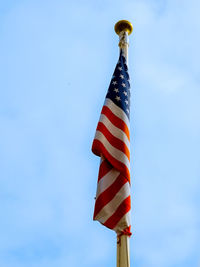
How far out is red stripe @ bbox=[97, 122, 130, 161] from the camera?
24.0 feet

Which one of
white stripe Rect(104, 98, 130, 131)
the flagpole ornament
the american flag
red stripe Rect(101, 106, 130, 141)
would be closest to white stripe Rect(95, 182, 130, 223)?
the american flag

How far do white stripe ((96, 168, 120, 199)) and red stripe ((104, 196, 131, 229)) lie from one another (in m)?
0.41

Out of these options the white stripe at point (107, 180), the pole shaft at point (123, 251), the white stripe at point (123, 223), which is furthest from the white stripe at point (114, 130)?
the pole shaft at point (123, 251)

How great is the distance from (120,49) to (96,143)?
3184 millimetres

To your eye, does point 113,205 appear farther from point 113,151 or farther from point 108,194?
point 113,151

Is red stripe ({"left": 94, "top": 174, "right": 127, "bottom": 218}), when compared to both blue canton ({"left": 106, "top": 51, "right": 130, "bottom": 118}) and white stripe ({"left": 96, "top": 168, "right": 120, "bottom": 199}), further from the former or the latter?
blue canton ({"left": 106, "top": 51, "right": 130, "bottom": 118})

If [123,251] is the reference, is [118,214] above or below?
above

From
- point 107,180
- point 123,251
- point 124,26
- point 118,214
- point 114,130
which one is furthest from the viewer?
point 124,26

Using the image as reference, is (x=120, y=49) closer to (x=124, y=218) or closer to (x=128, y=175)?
(x=128, y=175)

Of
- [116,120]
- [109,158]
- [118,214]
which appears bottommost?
[118,214]

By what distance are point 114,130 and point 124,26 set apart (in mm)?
3637

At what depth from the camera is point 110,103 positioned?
801 cm

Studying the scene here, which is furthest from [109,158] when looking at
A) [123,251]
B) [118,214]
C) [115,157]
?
[123,251]

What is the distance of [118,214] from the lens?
6.51 meters
